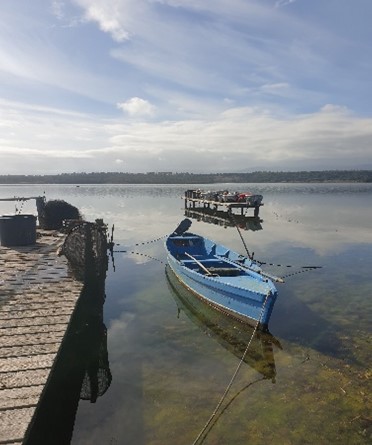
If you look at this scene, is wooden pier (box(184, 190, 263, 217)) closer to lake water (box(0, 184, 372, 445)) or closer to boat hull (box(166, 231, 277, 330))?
lake water (box(0, 184, 372, 445))

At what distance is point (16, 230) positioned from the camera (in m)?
20.0

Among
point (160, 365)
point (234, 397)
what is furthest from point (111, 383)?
point (234, 397)

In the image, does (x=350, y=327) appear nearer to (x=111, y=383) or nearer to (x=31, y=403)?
(x=111, y=383)

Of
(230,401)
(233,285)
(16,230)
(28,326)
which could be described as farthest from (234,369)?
(16,230)

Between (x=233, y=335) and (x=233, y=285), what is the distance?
1.94 m

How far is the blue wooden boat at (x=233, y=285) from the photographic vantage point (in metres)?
12.4

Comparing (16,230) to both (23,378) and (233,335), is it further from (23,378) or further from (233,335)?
(23,378)

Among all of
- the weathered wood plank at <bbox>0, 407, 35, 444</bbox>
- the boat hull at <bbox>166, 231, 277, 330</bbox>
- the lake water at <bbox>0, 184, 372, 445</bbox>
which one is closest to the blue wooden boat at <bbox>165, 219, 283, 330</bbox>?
the boat hull at <bbox>166, 231, 277, 330</bbox>

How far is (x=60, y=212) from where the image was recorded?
27047mm

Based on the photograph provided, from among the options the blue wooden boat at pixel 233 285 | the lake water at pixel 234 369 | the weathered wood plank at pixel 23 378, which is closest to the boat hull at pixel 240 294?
the blue wooden boat at pixel 233 285

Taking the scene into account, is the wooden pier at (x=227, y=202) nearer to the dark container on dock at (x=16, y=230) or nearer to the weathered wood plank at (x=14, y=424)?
the dark container on dock at (x=16, y=230)

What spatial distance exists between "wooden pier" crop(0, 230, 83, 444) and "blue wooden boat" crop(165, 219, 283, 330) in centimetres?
530

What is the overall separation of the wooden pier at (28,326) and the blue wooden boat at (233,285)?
5297 millimetres

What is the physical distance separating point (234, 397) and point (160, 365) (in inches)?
106
